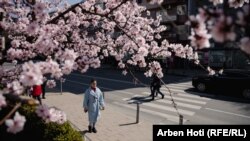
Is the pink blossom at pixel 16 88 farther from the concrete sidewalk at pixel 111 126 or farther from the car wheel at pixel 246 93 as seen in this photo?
the car wheel at pixel 246 93

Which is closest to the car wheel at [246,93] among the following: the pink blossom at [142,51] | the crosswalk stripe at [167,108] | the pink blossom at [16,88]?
the crosswalk stripe at [167,108]

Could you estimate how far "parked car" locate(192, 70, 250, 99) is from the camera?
20.0 meters

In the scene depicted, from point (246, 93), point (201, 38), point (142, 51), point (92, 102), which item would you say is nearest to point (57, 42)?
point (142, 51)

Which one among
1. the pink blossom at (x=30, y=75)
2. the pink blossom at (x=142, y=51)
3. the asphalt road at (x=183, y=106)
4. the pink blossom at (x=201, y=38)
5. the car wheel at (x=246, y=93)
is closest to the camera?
the pink blossom at (x=201, y=38)

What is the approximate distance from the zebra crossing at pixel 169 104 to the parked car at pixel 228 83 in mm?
1168

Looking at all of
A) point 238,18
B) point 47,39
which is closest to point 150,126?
point 47,39

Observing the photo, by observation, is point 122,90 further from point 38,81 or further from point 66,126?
point 38,81

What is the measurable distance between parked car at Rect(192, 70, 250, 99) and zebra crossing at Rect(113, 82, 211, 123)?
117 centimetres

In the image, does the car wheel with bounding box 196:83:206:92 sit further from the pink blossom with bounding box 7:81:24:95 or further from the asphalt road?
the pink blossom with bounding box 7:81:24:95

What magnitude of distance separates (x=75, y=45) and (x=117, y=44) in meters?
1.81

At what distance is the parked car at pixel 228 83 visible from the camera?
1995cm

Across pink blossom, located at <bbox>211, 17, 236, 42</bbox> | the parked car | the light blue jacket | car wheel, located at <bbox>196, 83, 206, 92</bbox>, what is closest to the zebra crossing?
car wheel, located at <bbox>196, 83, 206, 92</bbox>

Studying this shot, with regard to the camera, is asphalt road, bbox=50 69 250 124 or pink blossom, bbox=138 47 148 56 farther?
asphalt road, bbox=50 69 250 124

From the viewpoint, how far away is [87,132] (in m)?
11.7
